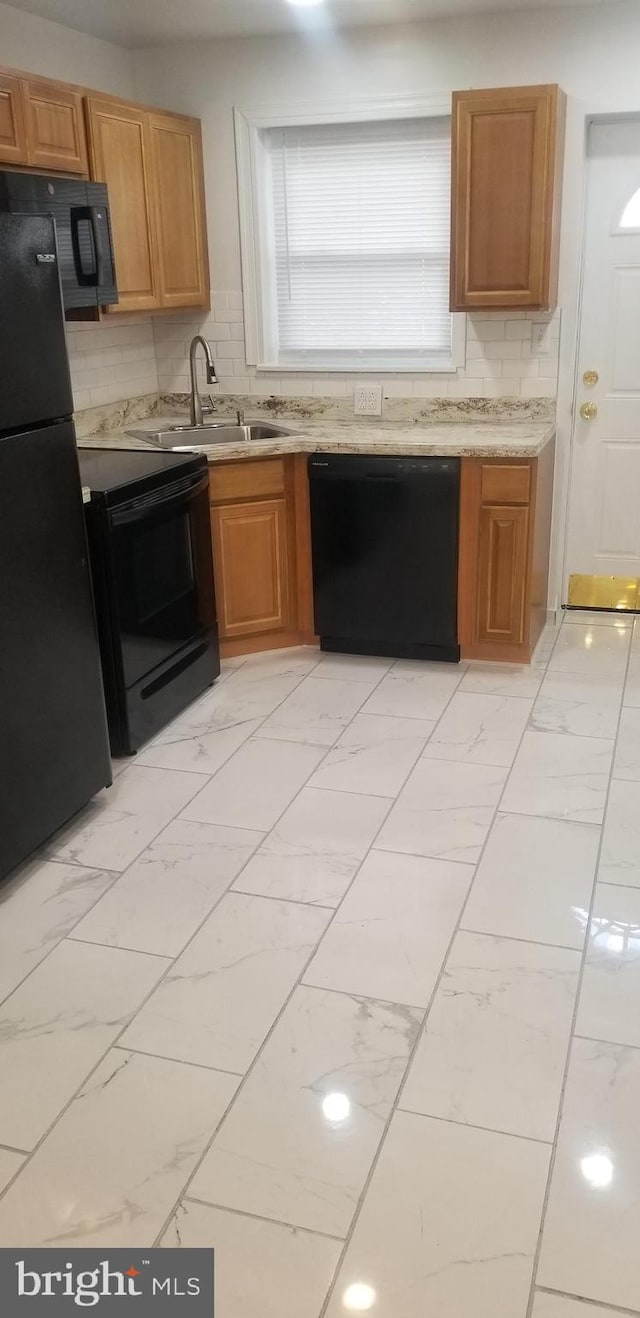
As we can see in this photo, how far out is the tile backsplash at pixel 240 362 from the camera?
14.1 ft

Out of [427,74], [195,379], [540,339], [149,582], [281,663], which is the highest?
[427,74]

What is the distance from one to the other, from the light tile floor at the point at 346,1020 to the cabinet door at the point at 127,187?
5.92ft

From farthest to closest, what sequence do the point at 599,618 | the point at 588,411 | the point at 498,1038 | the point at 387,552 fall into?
the point at 599,618 → the point at 588,411 → the point at 387,552 → the point at 498,1038

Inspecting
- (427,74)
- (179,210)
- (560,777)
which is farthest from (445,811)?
(427,74)

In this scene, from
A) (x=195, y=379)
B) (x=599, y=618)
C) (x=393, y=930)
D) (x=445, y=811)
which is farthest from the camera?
(x=599, y=618)

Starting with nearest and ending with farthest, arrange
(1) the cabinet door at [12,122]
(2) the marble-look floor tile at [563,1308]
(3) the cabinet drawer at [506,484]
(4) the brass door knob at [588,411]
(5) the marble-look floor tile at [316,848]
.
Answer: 1. (2) the marble-look floor tile at [563,1308]
2. (5) the marble-look floor tile at [316,848]
3. (1) the cabinet door at [12,122]
4. (3) the cabinet drawer at [506,484]
5. (4) the brass door knob at [588,411]

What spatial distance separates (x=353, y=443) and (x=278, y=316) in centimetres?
105

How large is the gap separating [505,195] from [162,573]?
1894 millimetres

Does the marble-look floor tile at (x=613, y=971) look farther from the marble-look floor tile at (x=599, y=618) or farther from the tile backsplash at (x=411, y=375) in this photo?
the tile backsplash at (x=411, y=375)

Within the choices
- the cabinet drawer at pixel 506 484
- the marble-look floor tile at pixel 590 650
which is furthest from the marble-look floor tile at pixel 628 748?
the cabinet drawer at pixel 506 484

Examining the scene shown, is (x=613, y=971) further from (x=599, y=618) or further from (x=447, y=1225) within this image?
(x=599, y=618)

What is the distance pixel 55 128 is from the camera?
3.47 meters

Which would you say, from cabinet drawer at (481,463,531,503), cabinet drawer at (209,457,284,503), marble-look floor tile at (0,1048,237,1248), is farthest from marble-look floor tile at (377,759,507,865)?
cabinet drawer at (209,457,284,503)

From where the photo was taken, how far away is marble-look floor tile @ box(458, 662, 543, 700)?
12.9 feet
